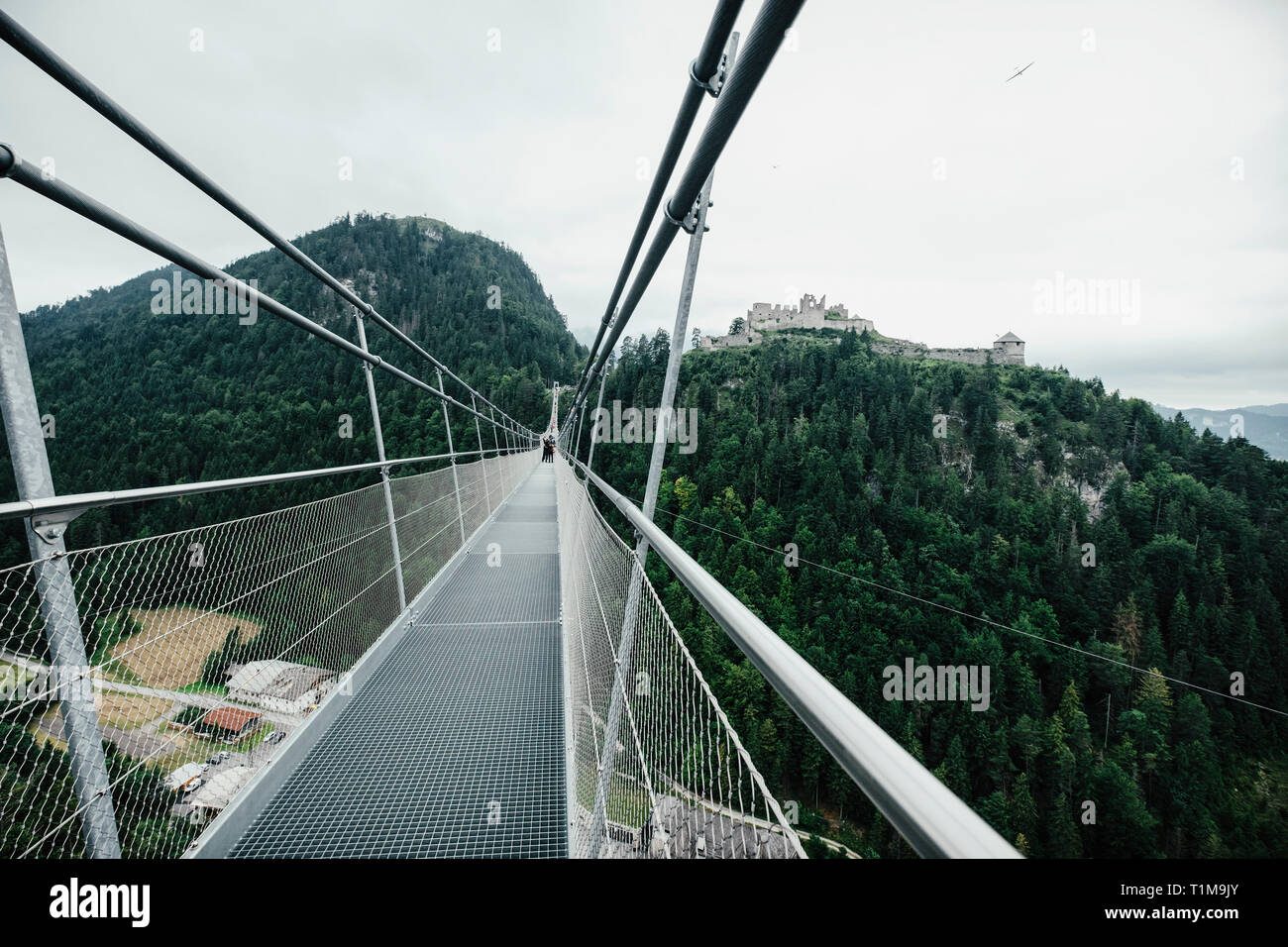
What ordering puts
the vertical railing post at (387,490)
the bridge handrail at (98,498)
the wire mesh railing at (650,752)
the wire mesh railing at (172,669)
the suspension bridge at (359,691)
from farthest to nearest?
the vertical railing post at (387,490) → the wire mesh railing at (172,669) → the bridge handrail at (98,498) → the suspension bridge at (359,691) → the wire mesh railing at (650,752)

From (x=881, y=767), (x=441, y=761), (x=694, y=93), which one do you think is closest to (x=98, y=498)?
(x=881, y=767)

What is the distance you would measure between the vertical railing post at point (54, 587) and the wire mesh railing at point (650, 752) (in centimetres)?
121

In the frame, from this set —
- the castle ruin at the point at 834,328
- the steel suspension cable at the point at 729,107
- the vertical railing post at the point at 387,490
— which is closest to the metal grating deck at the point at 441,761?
the vertical railing post at the point at 387,490

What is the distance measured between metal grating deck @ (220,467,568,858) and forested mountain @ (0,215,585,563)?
47.0 inches

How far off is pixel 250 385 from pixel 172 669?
64.6 m

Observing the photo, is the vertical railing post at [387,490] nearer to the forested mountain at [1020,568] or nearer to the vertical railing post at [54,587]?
the vertical railing post at [54,587]

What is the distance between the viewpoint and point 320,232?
153 m

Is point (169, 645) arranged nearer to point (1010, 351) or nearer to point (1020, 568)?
point (1020, 568)

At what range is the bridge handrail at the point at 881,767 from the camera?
1.21 feet

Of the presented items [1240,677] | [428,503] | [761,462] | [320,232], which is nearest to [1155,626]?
[1240,677]

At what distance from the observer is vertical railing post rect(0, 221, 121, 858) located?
1116 mm

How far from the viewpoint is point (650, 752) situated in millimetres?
1338
